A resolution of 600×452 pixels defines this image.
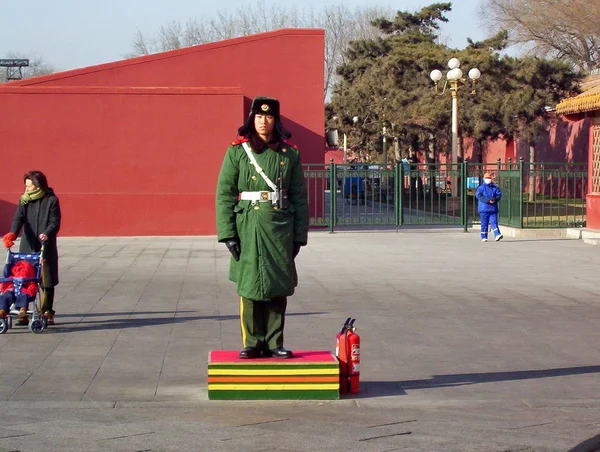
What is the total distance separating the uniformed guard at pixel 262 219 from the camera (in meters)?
7.12

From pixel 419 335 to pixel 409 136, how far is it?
31380 mm

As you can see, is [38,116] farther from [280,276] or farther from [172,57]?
[280,276]

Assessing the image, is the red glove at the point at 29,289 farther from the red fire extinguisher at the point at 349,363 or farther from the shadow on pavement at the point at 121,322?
the red fire extinguisher at the point at 349,363

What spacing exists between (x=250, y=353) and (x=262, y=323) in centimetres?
29

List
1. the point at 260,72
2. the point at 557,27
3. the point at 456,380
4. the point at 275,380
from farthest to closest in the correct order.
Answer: the point at 557,27 < the point at 260,72 < the point at 456,380 < the point at 275,380

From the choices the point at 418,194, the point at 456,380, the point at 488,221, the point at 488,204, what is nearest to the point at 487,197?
the point at 488,204

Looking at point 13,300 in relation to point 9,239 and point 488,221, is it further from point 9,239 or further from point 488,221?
point 488,221

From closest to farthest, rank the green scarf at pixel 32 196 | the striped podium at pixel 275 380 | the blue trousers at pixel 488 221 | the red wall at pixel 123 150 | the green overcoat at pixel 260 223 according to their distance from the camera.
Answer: the striped podium at pixel 275 380, the green overcoat at pixel 260 223, the green scarf at pixel 32 196, the blue trousers at pixel 488 221, the red wall at pixel 123 150

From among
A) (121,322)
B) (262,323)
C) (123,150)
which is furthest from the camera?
(123,150)

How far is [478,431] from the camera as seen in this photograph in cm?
620

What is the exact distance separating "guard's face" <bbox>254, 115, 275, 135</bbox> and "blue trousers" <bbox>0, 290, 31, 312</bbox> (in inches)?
167

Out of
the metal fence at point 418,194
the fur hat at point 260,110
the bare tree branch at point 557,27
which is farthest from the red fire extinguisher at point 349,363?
the bare tree branch at point 557,27

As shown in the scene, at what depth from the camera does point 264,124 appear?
7.18 meters

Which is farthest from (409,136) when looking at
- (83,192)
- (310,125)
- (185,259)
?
(185,259)
